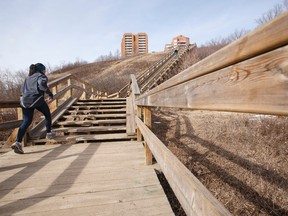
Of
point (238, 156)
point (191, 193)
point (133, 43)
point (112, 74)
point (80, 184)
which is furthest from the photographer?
point (133, 43)

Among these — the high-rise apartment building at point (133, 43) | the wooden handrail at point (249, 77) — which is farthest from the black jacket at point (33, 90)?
the high-rise apartment building at point (133, 43)

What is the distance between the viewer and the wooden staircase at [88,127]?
3912 millimetres

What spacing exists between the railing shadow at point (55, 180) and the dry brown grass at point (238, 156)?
1.86m

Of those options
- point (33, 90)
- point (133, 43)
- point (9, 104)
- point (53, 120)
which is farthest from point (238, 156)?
point (133, 43)

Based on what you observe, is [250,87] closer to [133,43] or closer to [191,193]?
[191,193]

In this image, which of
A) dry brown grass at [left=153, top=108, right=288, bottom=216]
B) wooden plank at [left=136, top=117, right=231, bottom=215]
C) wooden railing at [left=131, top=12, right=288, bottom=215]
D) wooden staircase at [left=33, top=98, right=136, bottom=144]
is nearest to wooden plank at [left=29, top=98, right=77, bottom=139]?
wooden staircase at [left=33, top=98, right=136, bottom=144]

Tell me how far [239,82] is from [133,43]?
235 ft

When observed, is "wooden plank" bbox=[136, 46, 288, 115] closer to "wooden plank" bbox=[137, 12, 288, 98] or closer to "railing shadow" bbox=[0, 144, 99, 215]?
"wooden plank" bbox=[137, 12, 288, 98]

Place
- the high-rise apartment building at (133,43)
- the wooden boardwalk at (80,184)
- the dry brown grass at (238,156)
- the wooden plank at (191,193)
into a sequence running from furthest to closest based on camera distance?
the high-rise apartment building at (133,43) < the dry brown grass at (238,156) < the wooden boardwalk at (80,184) < the wooden plank at (191,193)

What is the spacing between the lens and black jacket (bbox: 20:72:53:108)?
3291 millimetres

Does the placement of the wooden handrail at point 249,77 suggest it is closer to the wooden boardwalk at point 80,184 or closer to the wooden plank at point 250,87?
the wooden plank at point 250,87

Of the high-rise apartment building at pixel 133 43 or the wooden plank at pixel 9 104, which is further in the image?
the high-rise apartment building at pixel 133 43

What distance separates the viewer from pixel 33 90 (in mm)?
3352

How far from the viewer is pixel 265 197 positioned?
8.68ft
